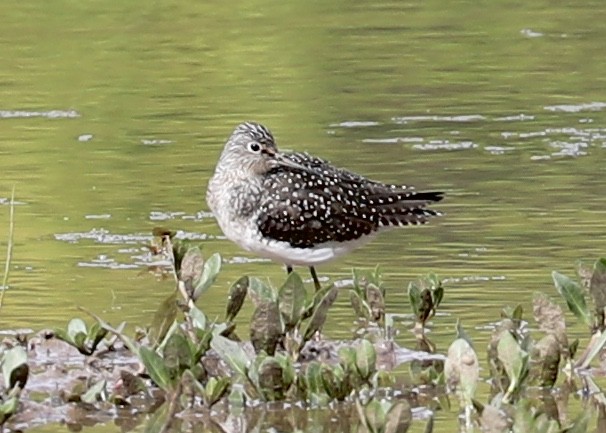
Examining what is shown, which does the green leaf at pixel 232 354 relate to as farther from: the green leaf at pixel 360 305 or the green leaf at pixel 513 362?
the green leaf at pixel 360 305

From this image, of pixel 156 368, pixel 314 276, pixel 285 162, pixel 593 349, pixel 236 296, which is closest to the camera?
pixel 156 368

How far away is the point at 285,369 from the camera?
7.27 metres

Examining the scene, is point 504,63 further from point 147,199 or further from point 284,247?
point 284,247

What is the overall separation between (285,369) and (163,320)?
771 millimetres

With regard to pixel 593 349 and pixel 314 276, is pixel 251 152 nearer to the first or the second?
pixel 314 276

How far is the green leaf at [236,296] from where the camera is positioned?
27.1ft

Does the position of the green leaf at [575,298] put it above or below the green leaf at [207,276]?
above

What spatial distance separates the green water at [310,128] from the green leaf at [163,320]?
1015mm

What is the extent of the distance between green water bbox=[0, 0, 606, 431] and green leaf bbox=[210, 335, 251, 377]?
124 centimetres

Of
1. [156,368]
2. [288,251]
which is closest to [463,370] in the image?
[156,368]

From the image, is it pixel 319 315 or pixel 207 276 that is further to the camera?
pixel 207 276

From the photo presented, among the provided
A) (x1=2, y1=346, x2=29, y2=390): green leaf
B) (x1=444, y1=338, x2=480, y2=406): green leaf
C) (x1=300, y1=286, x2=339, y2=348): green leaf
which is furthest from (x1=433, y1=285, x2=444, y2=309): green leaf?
(x1=2, y1=346, x2=29, y2=390): green leaf

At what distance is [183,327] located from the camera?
330 inches

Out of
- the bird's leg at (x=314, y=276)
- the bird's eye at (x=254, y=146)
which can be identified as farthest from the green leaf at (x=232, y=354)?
the bird's eye at (x=254, y=146)
